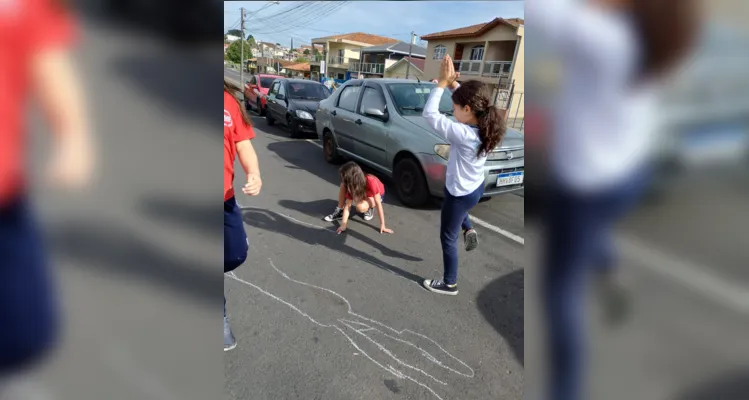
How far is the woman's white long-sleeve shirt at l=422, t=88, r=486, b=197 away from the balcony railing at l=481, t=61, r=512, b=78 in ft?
76.2

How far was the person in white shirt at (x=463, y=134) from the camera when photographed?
2447 mm

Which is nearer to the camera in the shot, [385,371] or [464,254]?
[385,371]

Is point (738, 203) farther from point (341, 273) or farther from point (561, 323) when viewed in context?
point (341, 273)

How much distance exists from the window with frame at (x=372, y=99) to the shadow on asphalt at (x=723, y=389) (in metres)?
5.14

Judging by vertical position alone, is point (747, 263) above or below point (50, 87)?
below

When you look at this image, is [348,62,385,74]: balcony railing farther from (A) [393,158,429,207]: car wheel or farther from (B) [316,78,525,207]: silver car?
(A) [393,158,429,207]: car wheel

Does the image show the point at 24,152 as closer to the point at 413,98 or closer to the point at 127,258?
the point at 127,258

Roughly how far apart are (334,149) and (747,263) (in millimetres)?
6610

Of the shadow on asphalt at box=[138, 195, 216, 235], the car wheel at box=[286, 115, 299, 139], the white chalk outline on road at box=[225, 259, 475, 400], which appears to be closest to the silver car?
the white chalk outline on road at box=[225, 259, 475, 400]

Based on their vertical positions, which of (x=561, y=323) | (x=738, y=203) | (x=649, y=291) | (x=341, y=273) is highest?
(x=738, y=203)

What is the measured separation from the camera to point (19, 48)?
1.73 feet

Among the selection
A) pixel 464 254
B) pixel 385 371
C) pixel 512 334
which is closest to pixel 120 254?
pixel 385 371

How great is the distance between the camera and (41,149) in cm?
58

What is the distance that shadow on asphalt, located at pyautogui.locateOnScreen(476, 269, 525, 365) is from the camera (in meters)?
2.54
